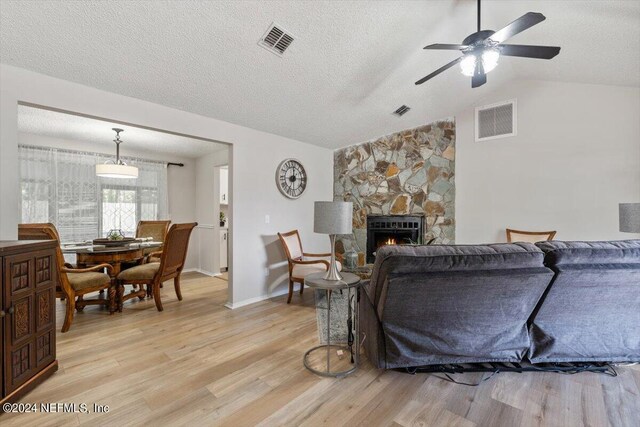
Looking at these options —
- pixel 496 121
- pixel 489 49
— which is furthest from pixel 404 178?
pixel 489 49

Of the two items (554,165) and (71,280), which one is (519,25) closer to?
(554,165)

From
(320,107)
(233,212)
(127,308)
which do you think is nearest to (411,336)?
(233,212)

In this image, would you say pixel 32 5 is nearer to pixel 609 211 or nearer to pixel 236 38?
pixel 236 38

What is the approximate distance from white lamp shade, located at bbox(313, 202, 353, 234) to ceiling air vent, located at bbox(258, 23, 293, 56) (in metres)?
1.45

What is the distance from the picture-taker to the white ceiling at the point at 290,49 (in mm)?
1956

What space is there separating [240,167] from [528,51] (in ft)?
10.0

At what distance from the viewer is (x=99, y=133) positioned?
393 cm

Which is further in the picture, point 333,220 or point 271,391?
point 333,220

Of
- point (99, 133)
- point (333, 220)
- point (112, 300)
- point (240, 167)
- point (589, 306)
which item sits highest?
point (99, 133)

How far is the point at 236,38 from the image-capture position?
7.44 feet

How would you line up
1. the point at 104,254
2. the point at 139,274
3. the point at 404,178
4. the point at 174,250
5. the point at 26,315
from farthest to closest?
1. the point at 404,178
2. the point at 174,250
3. the point at 139,274
4. the point at 104,254
5. the point at 26,315

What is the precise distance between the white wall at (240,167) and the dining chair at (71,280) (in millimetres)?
447

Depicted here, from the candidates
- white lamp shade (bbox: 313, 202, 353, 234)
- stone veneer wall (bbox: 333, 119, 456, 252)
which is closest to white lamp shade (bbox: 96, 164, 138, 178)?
white lamp shade (bbox: 313, 202, 353, 234)

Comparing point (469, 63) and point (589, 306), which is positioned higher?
point (469, 63)
